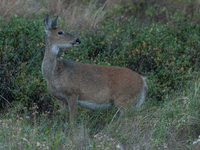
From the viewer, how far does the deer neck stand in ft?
20.3

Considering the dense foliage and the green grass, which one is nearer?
the green grass

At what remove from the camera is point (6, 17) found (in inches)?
403

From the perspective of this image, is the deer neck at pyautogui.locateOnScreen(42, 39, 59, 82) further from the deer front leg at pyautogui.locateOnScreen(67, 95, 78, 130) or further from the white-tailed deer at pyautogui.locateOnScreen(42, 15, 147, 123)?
the deer front leg at pyautogui.locateOnScreen(67, 95, 78, 130)

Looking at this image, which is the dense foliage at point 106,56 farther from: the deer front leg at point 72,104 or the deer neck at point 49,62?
the deer front leg at point 72,104

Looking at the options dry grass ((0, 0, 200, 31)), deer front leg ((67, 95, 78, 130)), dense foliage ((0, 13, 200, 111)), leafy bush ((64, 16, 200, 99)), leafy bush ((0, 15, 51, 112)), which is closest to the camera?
deer front leg ((67, 95, 78, 130))

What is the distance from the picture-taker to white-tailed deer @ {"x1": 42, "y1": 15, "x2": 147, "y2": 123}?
20.3 feet

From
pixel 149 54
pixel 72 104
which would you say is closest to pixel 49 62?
pixel 72 104

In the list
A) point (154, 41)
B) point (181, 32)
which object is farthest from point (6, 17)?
point (181, 32)

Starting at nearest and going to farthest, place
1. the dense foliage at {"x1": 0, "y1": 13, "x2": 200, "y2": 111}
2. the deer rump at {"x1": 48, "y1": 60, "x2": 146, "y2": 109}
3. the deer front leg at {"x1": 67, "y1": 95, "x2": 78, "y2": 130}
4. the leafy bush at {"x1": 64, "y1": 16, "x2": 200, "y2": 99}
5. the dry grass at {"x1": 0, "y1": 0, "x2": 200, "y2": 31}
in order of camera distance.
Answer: the deer front leg at {"x1": 67, "y1": 95, "x2": 78, "y2": 130} → the deer rump at {"x1": 48, "y1": 60, "x2": 146, "y2": 109} → the dense foliage at {"x1": 0, "y1": 13, "x2": 200, "y2": 111} → the leafy bush at {"x1": 64, "y1": 16, "x2": 200, "y2": 99} → the dry grass at {"x1": 0, "y1": 0, "x2": 200, "y2": 31}

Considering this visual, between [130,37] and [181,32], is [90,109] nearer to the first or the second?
[130,37]

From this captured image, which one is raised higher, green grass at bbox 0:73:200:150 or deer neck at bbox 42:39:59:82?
deer neck at bbox 42:39:59:82

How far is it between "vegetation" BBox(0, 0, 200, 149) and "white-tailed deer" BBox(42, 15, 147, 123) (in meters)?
0.25

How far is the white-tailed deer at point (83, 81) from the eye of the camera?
244 inches

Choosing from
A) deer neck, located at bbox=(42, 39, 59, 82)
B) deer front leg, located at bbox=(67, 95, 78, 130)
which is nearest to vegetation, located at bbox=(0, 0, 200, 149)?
deer front leg, located at bbox=(67, 95, 78, 130)
